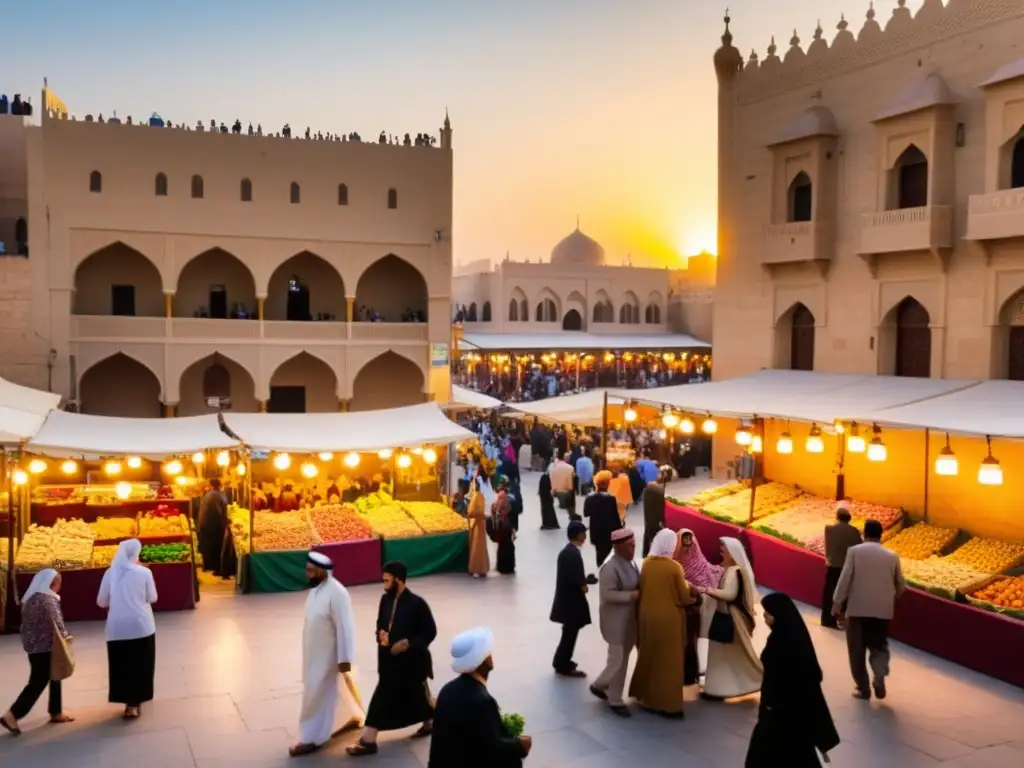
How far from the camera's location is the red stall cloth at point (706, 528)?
13.3 metres

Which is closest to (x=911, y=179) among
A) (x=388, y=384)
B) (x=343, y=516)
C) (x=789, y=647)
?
(x=343, y=516)

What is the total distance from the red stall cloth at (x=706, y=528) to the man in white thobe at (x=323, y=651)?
7327 millimetres

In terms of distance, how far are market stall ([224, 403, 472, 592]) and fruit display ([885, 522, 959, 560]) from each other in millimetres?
5855

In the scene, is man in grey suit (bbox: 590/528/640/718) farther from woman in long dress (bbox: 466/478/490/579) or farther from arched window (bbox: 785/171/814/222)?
arched window (bbox: 785/171/814/222)

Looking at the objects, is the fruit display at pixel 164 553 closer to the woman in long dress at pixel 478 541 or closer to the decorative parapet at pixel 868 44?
A: the woman in long dress at pixel 478 541

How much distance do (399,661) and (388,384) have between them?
65.8 ft

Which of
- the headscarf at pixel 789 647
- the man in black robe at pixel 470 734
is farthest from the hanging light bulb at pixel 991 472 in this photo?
the man in black robe at pixel 470 734

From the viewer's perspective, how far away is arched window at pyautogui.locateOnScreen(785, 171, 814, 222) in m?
16.4

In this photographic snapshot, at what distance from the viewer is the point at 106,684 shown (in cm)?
857

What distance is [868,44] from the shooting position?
1509cm

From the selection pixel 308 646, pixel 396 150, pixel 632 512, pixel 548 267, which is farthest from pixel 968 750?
pixel 548 267

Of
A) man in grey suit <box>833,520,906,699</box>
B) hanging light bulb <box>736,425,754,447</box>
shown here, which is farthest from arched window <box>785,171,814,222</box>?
man in grey suit <box>833,520,906,699</box>

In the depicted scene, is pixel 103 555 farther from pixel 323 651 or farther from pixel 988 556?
pixel 988 556

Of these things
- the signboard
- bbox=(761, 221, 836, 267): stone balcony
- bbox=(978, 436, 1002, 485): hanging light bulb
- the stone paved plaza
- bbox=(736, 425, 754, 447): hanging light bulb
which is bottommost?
the stone paved plaza
